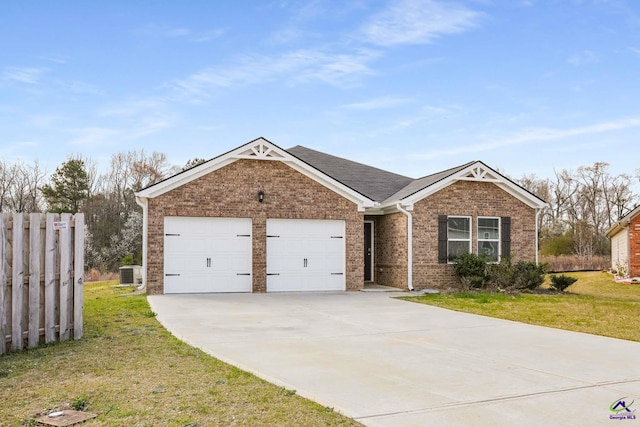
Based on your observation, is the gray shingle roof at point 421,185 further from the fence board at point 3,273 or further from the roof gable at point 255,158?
the fence board at point 3,273

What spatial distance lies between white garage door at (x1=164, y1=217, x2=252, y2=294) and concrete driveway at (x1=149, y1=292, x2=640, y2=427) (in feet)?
10.5

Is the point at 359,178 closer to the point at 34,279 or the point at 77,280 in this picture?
the point at 77,280

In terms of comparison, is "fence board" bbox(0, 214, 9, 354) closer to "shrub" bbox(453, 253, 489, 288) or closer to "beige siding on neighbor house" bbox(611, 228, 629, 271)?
"shrub" bbox(453, 253, 489, 288)

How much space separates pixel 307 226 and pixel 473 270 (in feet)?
17.5

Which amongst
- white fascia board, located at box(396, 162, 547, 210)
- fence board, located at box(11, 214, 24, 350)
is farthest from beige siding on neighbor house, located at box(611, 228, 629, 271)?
fence board, located at box(11, 214, 24, 350)

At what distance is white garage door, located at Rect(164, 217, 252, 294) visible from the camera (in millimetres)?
15781

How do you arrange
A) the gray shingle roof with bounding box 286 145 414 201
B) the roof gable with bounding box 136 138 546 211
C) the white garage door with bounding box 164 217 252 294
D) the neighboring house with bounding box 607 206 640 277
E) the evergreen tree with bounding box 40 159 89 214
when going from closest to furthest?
the white garage door with bounding box 164 217 252 294 < the roof gable with bounding box 136 138 546 211 < the gray shingle roof with bounding box 286 145 414 201 < the neighboring house with bounding box 607 206 640 277 < the evergreen tree with bounding box 40 159 89 214

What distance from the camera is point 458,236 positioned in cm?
1842

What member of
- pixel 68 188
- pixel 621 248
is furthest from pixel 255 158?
pixel 68 188

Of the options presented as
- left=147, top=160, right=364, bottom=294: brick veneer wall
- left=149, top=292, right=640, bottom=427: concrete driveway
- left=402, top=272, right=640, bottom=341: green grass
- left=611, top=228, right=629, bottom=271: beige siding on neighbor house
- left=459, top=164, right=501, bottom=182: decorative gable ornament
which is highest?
left=459, top=164, right=501, bottom=182: decorative gable ornament

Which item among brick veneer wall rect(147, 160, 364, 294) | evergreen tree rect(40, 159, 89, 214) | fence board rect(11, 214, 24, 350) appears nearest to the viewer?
fence board rect(11, 214, 24, 350)

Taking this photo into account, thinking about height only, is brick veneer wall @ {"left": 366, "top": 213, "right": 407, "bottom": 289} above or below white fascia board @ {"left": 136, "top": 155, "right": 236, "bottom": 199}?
below

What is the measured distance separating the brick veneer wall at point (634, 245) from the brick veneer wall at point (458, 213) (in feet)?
22.5

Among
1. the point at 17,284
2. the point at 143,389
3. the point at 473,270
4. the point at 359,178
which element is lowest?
the point at 143,389
